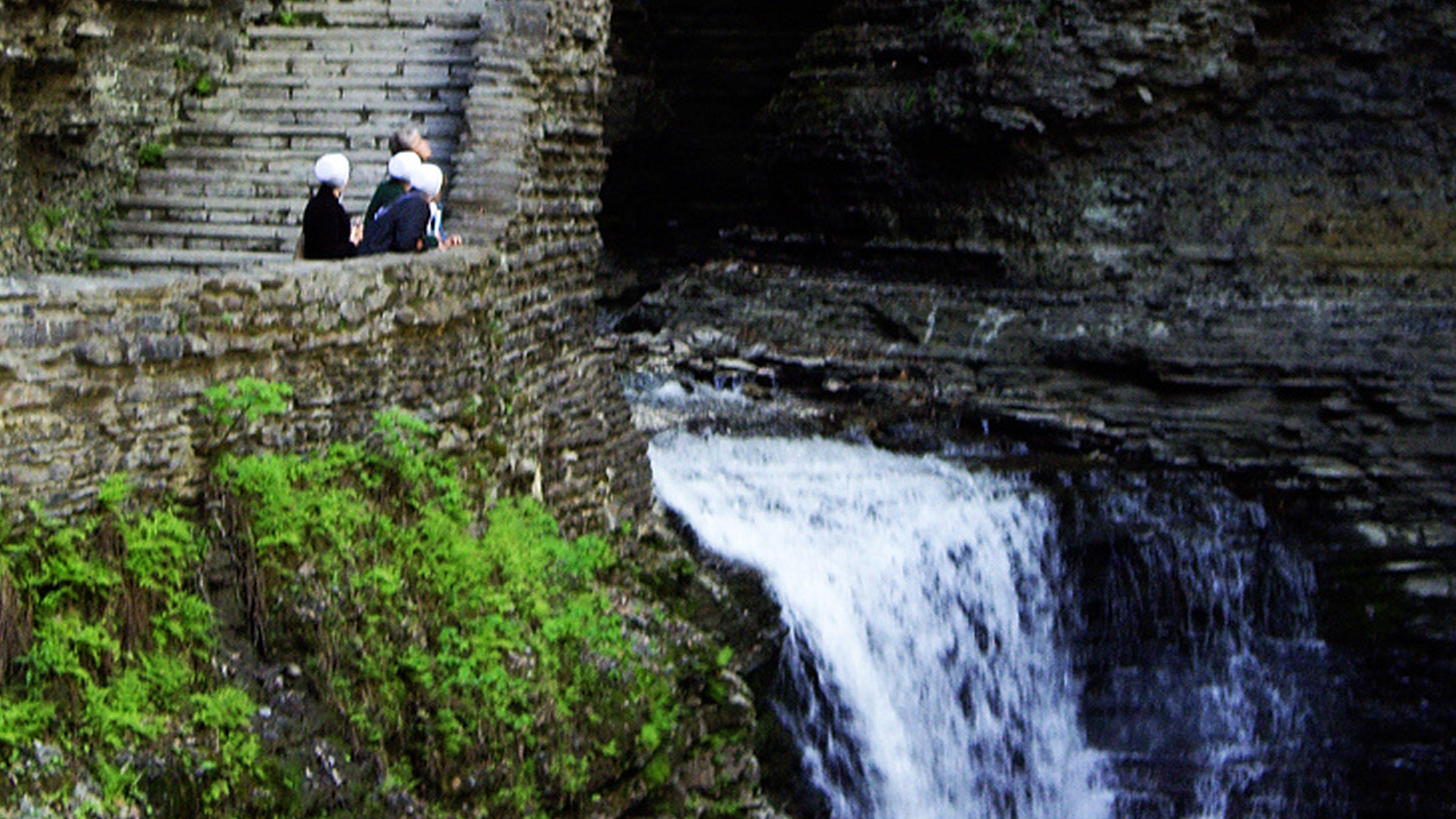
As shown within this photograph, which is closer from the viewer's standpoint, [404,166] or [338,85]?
[404,166]

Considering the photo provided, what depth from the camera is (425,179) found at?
10688 mm

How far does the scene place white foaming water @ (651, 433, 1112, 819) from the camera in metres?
12.0

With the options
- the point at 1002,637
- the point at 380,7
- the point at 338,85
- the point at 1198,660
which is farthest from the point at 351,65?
the point at 1198,660

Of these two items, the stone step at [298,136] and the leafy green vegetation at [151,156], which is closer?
the stone step at [298,136]

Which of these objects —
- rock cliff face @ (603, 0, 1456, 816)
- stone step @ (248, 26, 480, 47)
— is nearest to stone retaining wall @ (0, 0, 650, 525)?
stone step @ (248, 26, 480, 47)

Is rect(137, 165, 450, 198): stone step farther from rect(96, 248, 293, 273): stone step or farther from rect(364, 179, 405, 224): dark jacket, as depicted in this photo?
rect(364, 179, 405, 224): dark jacket

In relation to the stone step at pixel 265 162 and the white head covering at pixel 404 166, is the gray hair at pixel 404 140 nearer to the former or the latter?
the white head covering at pixel 404 166

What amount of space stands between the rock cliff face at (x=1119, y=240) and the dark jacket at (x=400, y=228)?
19.1 ft

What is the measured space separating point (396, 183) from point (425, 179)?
0.24 m

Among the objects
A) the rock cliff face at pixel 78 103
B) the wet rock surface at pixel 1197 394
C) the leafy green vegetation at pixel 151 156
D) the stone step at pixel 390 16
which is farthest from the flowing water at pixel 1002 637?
the rock cliff face at pixel 78 103

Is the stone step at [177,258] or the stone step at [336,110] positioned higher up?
the stone step at [336,110]

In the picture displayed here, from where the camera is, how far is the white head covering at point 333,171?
10.6m

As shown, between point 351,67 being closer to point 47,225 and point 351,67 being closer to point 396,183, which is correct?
point 47,225

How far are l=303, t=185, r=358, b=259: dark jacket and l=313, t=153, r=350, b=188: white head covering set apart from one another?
A: 0.04 m
